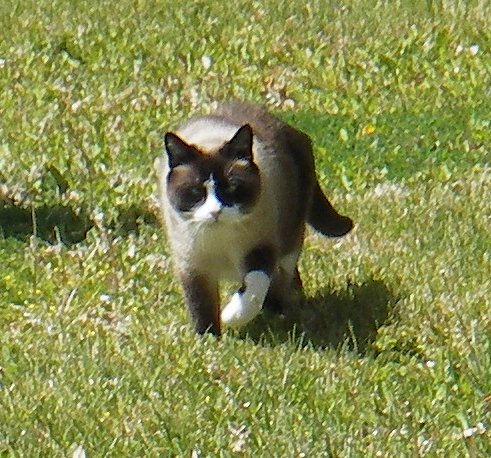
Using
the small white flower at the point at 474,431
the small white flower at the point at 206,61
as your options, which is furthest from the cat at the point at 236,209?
the small white flower at the point at 206,61

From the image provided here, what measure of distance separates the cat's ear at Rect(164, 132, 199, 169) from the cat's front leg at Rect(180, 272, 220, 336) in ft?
2.01

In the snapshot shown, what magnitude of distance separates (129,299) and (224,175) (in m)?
1.19

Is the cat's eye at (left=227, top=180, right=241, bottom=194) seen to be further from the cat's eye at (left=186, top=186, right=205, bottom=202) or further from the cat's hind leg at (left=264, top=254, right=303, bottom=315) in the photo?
the cat's hind leg at (left=264, top=254, right=303, bottom=315)

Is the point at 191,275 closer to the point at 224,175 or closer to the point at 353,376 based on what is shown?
the point at 224,175

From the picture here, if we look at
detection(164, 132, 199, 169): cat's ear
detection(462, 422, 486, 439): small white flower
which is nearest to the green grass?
detection(462, 422, 486, 439): small white flower

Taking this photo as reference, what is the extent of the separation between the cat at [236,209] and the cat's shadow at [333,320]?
0.14 m

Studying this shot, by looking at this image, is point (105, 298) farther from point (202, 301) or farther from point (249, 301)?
point (249, 301)

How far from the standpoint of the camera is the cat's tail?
27.2 ft

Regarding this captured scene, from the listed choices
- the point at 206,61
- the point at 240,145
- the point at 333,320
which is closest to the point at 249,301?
the point at 333,320

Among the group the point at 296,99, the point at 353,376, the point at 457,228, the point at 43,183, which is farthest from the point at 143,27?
the point at 353,376

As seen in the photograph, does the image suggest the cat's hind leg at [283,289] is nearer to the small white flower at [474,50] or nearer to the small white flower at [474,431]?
the small white flower at [474,431]

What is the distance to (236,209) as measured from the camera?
6938mm

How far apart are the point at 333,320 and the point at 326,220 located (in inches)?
44.4

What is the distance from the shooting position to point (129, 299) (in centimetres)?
782
